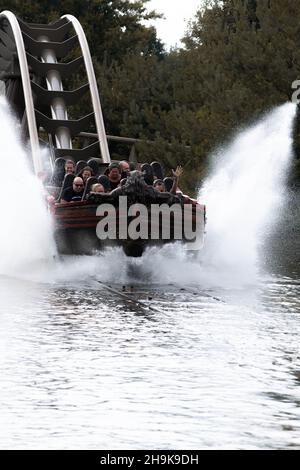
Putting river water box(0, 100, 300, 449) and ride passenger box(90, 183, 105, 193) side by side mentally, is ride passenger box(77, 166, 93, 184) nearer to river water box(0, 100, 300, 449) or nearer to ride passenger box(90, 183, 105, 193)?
river water box(0, 100, 300, 449)

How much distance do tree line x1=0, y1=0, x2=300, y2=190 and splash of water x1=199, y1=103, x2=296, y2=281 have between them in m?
0.74

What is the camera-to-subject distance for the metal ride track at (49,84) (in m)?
35.0

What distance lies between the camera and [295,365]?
13.1m

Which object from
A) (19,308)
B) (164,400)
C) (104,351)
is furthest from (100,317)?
(164,400)

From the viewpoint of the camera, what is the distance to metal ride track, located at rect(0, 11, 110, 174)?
1379 inches

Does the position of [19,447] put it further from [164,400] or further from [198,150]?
[198,150]

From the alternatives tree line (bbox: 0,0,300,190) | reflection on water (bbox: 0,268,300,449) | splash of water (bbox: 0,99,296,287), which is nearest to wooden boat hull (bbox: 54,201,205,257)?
splash of water (bbox: 0,99,296,287)

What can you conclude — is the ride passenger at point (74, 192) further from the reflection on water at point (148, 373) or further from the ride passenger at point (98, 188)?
the reflection on water at point (148, 373)

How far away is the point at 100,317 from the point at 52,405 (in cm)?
631

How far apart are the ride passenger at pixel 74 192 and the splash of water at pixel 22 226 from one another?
46 cm

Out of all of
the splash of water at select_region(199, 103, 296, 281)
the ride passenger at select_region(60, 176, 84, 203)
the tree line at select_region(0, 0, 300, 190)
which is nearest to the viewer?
the ride passenger at select_region(60, 176, 84, 203)

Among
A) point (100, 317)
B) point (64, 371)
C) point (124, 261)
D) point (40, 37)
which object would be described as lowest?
point (64, 371)

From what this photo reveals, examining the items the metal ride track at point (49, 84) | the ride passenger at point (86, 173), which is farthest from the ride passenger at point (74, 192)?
the metal ride track at point (49, 84)
